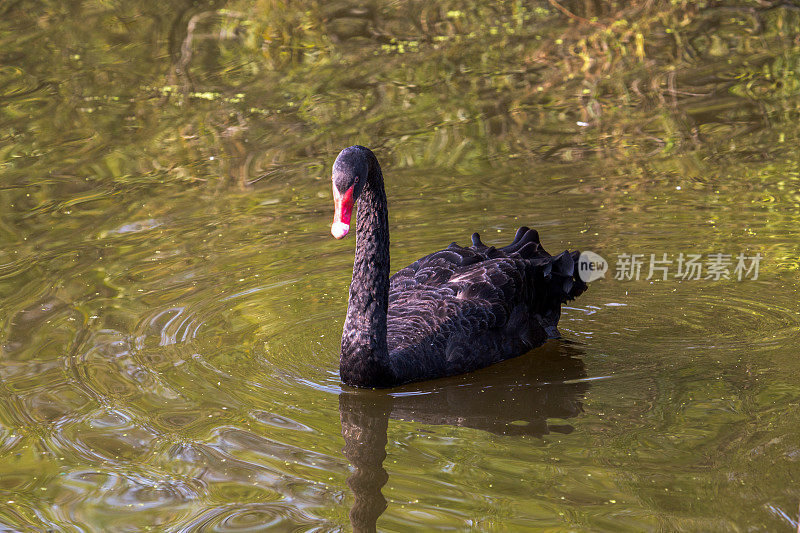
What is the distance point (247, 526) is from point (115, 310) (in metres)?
2.43

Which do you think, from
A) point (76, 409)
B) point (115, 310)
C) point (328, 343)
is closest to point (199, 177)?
point (115, 310)

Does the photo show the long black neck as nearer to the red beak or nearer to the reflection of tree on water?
the reflection of tree on water

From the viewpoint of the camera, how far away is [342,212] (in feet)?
15.8

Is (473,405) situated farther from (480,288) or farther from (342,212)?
(342,212)

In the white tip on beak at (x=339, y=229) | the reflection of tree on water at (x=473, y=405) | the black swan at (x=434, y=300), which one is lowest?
the reflection of tree on water at (x=473, y=405)

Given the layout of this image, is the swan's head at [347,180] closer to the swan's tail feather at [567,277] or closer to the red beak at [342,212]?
the red beak at [342,212]

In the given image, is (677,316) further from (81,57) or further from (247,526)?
(81,57)

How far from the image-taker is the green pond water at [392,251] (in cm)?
440

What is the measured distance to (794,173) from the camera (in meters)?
7.89

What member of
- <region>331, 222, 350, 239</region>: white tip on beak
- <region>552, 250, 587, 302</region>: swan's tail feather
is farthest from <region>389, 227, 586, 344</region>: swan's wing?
<region>331, 222, 350, 239</region>: white tip on beak

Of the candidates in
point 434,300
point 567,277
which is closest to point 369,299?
point 434,300

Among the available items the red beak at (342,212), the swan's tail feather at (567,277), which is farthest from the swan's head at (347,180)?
the swan's tail feather at (567,277)

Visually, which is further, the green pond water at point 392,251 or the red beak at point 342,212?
the red beak at point 342,212

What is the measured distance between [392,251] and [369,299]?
1.87 meters
